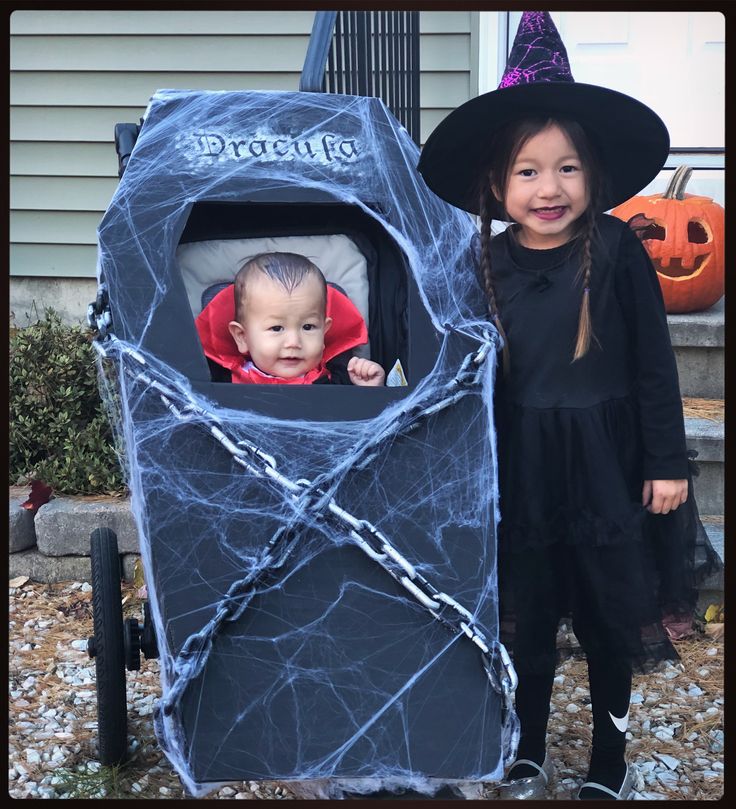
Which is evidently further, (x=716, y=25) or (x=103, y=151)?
(x=103, y=151)

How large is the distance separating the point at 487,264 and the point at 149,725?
4.83 feet

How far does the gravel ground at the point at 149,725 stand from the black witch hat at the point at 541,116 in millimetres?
1359

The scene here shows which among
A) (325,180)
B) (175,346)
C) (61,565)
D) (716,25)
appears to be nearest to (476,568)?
(175,346)

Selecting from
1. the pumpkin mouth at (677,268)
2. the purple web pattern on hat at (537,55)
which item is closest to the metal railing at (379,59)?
the pumpkin mouth at (677,268)

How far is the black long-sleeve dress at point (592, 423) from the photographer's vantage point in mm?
1967

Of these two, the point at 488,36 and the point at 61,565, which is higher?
the point at 488,36

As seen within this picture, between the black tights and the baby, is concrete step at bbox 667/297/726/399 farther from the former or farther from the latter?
the baby

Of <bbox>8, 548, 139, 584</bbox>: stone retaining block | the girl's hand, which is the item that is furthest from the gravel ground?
the girl's hand

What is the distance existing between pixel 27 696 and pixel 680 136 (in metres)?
3.39

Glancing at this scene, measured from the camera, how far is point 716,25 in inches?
161

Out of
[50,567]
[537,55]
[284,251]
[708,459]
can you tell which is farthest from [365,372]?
[50,567]

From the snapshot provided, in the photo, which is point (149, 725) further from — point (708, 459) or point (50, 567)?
point (708, 459)

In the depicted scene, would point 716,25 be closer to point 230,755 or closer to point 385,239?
point 385,239

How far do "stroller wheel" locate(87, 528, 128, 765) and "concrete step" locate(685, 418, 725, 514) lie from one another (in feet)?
6.09
